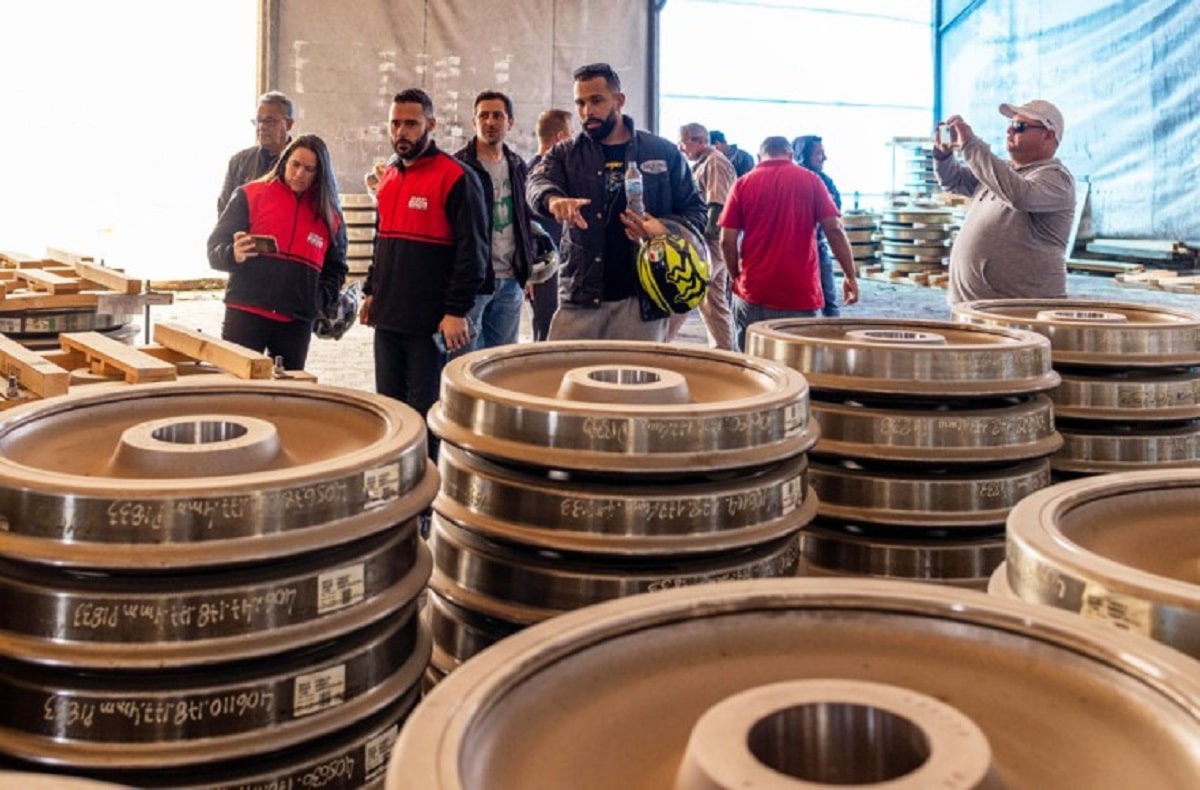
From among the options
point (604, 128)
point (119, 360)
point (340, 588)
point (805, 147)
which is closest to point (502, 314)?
point (604, 128)

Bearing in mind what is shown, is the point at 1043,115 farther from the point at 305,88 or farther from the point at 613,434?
the point at 305,88

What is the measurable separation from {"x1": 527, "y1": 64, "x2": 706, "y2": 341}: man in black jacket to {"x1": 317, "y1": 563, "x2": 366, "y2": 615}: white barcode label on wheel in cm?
320

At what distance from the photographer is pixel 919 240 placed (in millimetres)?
16656

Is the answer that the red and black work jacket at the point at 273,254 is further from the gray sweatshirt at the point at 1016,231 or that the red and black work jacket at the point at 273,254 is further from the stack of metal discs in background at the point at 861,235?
the stack of metal discs in background at the point at 861,235

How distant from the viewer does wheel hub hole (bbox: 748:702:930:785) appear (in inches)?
51.5

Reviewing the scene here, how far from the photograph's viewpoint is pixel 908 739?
1.29 m

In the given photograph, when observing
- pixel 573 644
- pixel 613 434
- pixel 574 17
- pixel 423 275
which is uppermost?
pixel 574 17

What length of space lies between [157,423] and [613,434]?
0.85 meters

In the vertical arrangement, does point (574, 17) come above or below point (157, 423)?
above

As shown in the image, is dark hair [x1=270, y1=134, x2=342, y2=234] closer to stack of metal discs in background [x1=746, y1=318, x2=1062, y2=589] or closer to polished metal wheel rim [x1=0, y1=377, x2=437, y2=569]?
polished metal wheel rim [x1=0, y1=377, x2=437, y2=569]

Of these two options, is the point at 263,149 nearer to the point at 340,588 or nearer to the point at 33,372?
the point at 33,372

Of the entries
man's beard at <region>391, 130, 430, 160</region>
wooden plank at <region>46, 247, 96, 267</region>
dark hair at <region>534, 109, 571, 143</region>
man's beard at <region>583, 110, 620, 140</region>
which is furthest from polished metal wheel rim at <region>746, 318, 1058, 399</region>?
dark hair at <region>534, 109, 571, 143</region>

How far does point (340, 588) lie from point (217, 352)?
2.14 m

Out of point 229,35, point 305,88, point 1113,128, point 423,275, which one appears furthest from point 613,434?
point 1113,128
